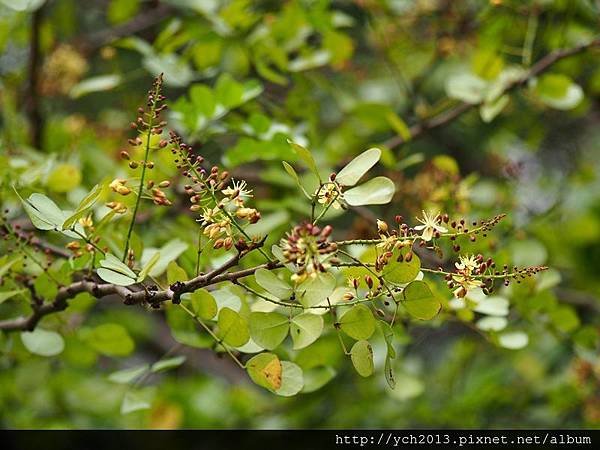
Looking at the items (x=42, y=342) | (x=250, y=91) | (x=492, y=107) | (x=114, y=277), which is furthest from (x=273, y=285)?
(x=492, y=107)

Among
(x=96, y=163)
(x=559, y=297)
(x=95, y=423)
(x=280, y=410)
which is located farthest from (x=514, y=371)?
(x=96, y=163)

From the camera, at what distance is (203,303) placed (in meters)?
0.72

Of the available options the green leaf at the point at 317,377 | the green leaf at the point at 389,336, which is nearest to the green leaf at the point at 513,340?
the green leaf at the point at 317,377

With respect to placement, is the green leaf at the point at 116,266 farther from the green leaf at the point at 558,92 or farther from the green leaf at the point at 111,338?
the green leaf at the point at 558,92

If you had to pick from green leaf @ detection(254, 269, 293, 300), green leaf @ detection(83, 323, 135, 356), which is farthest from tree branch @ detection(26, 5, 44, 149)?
green leaf @ detection(254, 269, 293, 300)

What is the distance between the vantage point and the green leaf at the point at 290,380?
A: 0.68 metres

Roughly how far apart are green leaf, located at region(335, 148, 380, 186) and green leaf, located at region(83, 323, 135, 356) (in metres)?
0.47

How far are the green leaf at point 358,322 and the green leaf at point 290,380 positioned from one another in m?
0.06

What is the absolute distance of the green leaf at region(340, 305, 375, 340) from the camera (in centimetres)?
68

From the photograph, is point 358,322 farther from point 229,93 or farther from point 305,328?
point 229,93

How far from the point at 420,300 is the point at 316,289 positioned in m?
0.10

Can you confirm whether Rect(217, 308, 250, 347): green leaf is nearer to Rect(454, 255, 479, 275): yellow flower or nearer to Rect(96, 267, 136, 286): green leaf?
Rect(96, 267, 136, 286): green leaf

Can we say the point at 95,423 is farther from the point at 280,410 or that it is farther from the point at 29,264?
the point at 29,264

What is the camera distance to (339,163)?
1.29 meters
